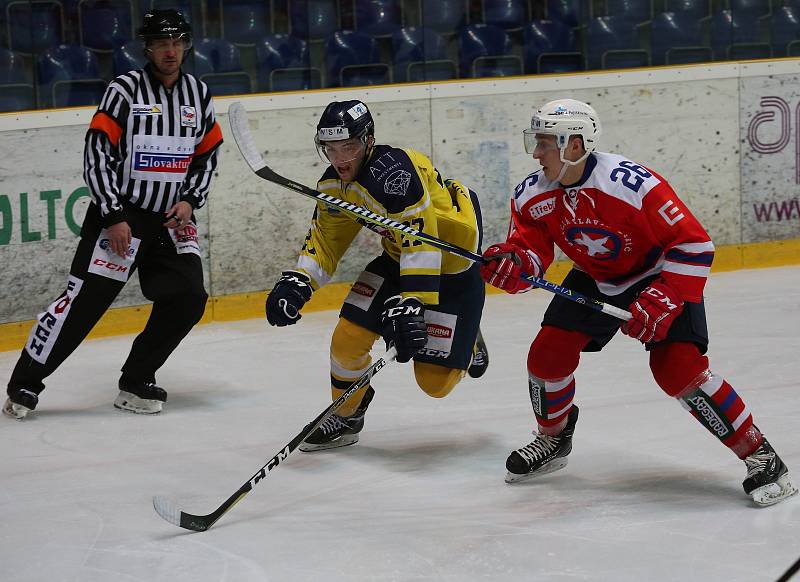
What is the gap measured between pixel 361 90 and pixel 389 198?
2260mm

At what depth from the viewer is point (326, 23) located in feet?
18.9

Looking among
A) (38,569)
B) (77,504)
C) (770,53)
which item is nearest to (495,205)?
(770,53)

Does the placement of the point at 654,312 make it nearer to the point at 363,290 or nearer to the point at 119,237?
the point at 363,290

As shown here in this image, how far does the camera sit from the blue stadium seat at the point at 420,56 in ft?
19.0

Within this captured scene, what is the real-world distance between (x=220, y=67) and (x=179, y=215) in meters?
1.62

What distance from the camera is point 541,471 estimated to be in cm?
334

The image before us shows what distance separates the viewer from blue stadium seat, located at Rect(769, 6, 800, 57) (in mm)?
6508

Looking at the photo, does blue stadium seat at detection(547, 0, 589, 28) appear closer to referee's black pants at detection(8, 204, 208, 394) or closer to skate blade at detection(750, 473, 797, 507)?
referee's black pants at detection(8, 204, 208, 394)

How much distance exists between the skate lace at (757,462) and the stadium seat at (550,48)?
3283 millimetres

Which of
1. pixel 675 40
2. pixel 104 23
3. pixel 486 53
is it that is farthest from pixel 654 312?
pixel 675 40

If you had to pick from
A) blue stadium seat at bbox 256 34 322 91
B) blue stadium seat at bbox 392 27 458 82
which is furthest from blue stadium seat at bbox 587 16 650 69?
blue stadium seat at bbox 256 34 322 91

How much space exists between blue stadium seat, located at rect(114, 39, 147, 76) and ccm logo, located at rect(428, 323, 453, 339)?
2373 millimetres

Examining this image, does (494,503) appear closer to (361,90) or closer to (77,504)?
(77,504)

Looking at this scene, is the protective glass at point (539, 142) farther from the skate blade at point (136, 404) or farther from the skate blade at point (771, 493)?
the skate blade at point (136, 404)
